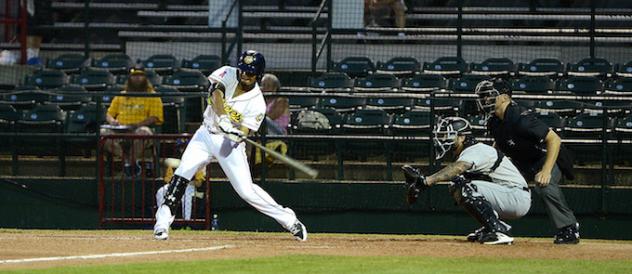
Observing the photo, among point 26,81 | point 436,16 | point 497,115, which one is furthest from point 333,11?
point 497,115

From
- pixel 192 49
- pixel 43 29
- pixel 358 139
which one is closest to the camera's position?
pixel 358 139

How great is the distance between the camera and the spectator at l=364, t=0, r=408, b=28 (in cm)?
2038

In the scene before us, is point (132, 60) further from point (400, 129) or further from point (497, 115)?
point (497, 115)

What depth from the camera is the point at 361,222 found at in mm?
15078

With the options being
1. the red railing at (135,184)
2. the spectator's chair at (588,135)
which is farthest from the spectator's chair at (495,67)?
the red railing at (135,184)

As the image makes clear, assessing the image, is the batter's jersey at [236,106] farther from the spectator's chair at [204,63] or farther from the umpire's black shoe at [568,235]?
the spectator's chair at [204,63]

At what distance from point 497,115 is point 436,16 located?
31.6 feet

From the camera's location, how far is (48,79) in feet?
62.8

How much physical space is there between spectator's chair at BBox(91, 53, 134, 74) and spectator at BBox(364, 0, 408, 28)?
12.4ft

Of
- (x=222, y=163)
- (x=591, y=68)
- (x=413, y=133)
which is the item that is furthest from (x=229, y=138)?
(x=591, y=68)

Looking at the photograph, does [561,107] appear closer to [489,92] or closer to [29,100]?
[489,92]

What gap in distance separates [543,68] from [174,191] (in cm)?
820

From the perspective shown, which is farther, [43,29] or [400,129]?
[43,29]

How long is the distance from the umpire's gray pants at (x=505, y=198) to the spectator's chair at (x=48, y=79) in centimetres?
927
